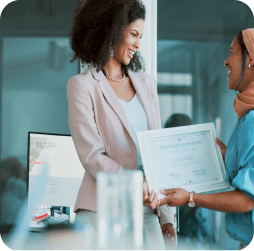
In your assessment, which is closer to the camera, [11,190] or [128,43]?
[128,43]

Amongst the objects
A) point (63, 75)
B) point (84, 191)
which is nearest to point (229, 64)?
point (84, 191)

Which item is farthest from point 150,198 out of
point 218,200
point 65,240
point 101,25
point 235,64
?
point 101,25

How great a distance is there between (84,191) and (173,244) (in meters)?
0.36

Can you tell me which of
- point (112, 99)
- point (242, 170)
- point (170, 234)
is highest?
point (112, 99)

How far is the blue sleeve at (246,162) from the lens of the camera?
780 millimetres

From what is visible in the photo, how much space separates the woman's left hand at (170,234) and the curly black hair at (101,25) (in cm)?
61

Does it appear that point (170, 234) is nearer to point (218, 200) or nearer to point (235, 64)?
point (218, 200)

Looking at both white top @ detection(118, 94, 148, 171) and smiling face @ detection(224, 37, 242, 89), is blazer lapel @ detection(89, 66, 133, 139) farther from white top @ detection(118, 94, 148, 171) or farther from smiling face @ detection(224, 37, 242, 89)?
smiling face @ detection(224, 37, 242, 89)

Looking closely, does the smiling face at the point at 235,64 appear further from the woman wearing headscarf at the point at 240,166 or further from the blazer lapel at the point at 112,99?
the blazer lapel at the point at 112,99

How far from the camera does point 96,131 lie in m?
0.90

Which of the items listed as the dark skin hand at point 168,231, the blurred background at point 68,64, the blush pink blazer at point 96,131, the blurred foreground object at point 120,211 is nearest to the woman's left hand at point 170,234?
the dark skin hand at point 168,231

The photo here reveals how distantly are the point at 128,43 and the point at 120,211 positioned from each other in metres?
0.55

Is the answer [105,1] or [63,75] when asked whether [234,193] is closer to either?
[105,1]

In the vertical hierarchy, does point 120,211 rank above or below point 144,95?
below
